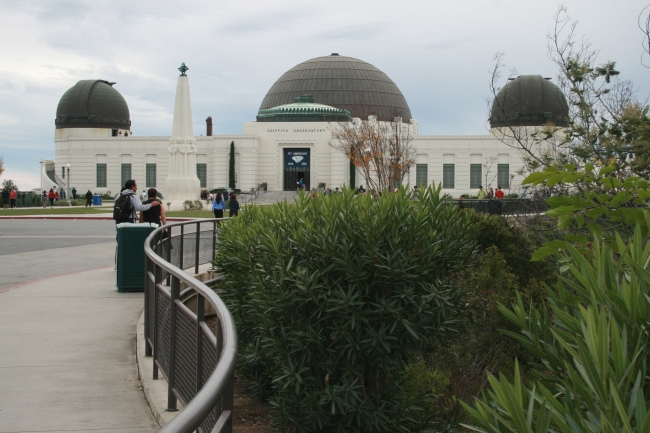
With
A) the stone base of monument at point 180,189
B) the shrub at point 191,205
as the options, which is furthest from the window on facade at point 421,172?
the shrub at point 191,205

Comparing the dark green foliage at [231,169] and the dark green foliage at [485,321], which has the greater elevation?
Answer: the dark green foliage at [231,169]

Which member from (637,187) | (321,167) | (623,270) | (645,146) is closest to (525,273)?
(645,146)

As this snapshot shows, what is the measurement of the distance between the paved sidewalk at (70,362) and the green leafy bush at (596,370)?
131 inches

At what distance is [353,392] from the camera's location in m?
5.60

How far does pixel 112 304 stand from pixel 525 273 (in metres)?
7.16

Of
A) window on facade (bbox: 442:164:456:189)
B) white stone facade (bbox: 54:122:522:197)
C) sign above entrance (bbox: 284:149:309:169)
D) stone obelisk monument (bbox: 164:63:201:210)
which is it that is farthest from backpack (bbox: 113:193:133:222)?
window on facade (bbox: 442:164:456:189)

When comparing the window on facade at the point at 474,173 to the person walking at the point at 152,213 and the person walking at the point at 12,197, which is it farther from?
the person walking at the point at 152,213

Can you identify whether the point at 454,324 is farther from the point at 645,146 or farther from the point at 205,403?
the point at 645,146

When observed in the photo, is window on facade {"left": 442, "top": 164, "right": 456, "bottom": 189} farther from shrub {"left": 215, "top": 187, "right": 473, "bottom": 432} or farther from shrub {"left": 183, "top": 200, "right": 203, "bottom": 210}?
shrub {"left": 215, "top": 187, "right": 473, "bottom": 432}

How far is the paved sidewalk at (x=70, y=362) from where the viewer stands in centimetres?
532

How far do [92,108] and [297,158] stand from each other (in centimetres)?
2563

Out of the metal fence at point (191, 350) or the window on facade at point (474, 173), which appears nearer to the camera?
the metal fence at point (191, 350)

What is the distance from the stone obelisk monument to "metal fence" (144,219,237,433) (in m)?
42.4

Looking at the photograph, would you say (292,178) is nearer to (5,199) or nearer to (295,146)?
(295,146)
